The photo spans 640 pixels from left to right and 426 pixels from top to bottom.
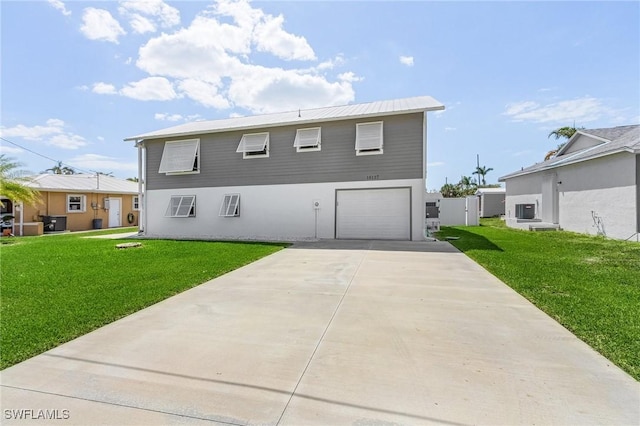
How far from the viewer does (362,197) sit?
1238cm

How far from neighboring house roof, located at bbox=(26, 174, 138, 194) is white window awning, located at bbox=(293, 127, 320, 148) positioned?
51.3ft

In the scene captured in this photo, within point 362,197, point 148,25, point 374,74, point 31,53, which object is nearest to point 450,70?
point 374,74

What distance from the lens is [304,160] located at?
12.9 metres

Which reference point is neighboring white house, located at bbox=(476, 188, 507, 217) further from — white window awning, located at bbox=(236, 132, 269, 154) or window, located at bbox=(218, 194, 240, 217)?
window, located at bbox=(218, 194, 240, 217)

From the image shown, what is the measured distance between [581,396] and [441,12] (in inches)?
442

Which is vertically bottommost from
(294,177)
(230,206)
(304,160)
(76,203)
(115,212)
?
(115,212)

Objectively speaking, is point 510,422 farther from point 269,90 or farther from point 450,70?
point 269,90

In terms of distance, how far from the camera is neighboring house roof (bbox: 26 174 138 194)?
18119 millimetres

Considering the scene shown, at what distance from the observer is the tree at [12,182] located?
13352mm

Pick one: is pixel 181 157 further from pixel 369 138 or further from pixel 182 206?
pixel 369 138

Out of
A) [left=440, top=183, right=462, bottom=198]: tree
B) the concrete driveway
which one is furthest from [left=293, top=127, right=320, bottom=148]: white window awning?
[left=440, top=183, right=462, bottom=198]: tree

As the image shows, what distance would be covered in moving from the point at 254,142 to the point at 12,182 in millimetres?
11243

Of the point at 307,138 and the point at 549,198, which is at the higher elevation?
the point at 307,138

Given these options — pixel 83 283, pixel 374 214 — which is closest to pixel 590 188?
pixel 374 214
